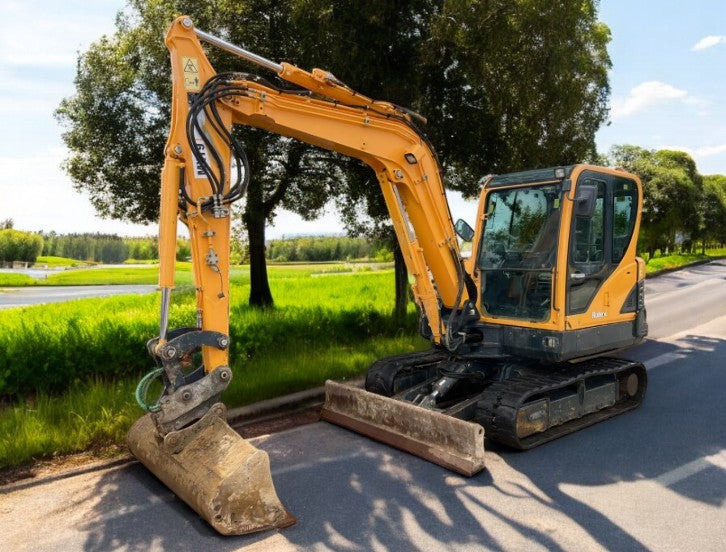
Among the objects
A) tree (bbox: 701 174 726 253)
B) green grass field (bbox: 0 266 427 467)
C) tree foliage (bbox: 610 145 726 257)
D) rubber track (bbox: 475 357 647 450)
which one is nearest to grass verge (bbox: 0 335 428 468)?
green grass field (bbox: 0 266 427 467)

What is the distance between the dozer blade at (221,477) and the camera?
4086mm

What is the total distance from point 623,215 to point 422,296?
260 cm

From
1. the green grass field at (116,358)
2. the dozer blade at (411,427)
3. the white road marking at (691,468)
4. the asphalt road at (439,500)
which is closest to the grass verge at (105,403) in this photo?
the green grass field at (116,358)

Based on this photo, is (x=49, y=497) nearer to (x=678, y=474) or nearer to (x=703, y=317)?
(x=678, y=474)

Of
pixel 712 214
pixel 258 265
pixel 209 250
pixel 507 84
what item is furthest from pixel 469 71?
pixel 712 214

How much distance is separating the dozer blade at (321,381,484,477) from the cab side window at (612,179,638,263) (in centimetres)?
296

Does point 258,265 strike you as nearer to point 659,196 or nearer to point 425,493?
point 425,493

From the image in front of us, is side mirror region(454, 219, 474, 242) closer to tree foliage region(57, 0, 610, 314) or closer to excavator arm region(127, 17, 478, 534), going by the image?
excavator arm region(127, 17, 478, 534)

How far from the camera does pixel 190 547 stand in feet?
12.9

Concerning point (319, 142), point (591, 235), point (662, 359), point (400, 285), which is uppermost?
point (319, 142)

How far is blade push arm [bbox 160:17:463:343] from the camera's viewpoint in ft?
15.0

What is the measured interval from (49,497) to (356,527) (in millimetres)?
2552

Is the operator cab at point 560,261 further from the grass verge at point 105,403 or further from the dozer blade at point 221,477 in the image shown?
the dozer blade at point 221,477

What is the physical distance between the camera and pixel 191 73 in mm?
4637
